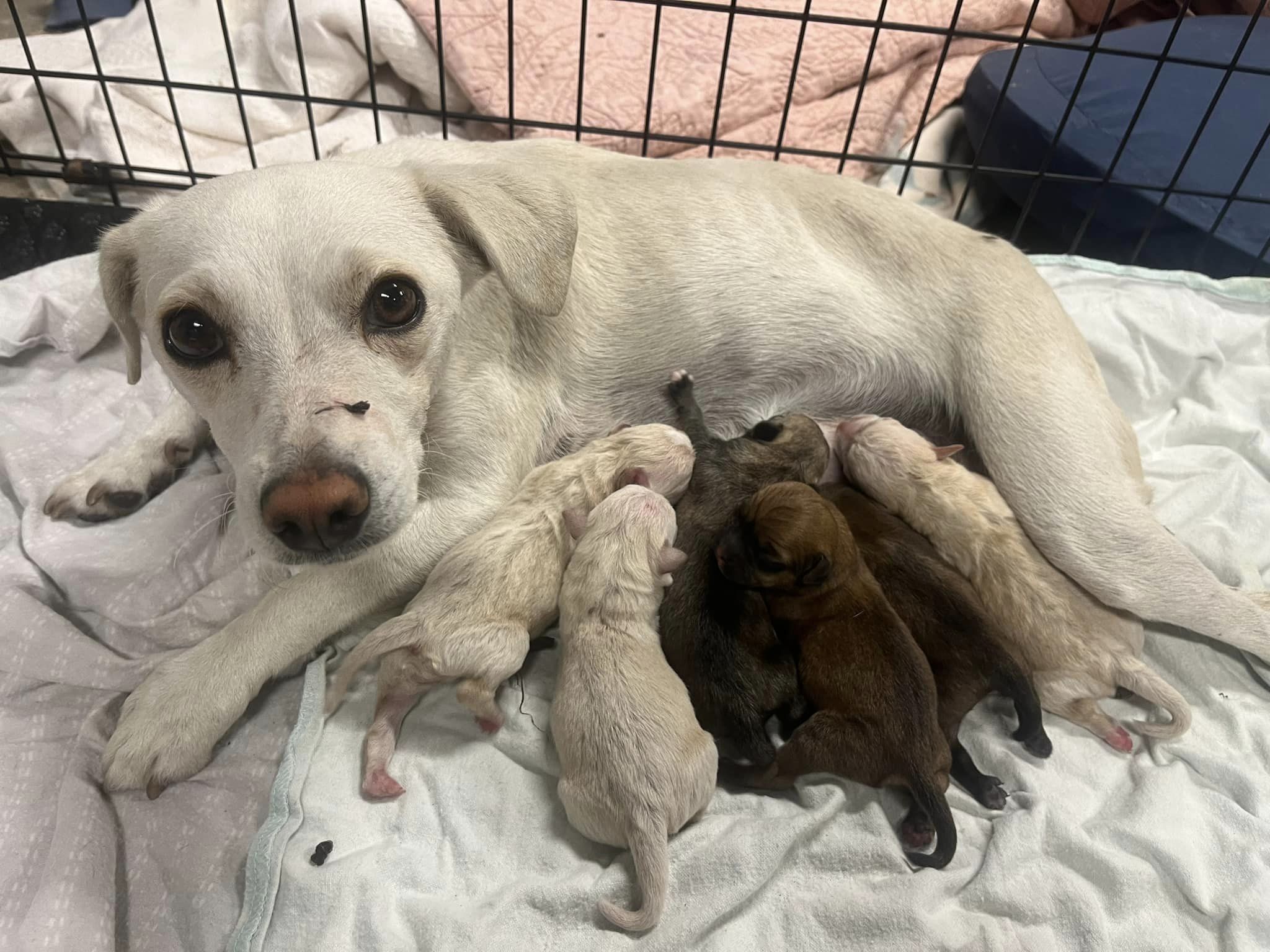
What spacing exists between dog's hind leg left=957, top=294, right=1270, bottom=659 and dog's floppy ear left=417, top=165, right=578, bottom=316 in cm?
100

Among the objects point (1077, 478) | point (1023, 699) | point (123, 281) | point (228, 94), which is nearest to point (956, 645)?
point (1023, 699)

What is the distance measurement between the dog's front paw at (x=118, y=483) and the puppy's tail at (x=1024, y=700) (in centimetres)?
202

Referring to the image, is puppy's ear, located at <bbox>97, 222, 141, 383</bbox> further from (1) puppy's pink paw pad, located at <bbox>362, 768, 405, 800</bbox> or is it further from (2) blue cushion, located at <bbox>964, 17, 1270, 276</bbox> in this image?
(2) blue cushion, located at <bbox>964, 17, 1270, 276</bbox>

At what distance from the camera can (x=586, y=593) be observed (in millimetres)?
1752

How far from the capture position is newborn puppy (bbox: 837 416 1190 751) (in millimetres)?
1786

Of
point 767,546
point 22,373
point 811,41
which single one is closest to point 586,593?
point 767,546

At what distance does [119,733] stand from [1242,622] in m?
2.33

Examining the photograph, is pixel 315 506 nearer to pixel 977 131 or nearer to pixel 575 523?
pixel 575 523

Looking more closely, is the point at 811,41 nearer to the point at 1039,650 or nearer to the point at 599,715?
the point at 1039,650

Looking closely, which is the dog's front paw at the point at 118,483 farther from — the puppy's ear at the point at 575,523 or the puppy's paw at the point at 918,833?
the puppy's paw at the point at 918,833

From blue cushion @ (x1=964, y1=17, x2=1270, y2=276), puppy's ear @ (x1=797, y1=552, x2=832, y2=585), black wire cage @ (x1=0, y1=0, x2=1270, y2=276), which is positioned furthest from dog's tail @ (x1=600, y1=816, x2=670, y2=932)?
blue cushion @ (x1=964, y1=17, x2=1270, y2=276)

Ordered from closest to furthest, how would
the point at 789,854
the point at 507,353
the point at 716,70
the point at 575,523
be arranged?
the point at 789,854 < the point at 575,523 < the point at 507,353 < the point at 716,70

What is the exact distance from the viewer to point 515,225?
5.72 ft

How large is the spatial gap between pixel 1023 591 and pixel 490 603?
1097 mm
